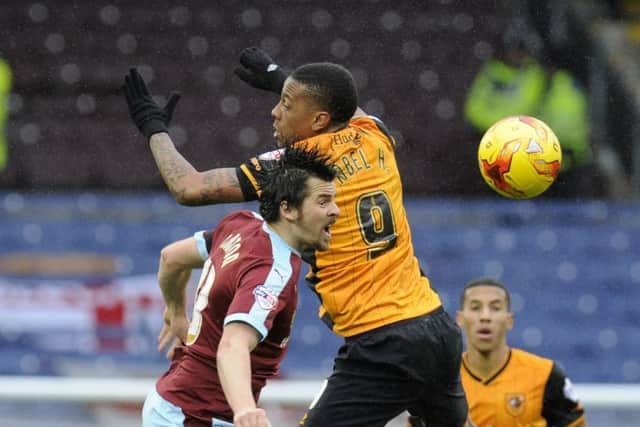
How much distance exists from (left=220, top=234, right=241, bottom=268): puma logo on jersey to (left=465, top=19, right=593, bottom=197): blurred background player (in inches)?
236

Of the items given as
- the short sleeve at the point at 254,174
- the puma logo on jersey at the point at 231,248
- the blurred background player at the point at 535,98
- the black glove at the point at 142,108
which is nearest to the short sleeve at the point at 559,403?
the short sleeve at the point at 254,174

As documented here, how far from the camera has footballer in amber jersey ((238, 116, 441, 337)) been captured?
14.6ft

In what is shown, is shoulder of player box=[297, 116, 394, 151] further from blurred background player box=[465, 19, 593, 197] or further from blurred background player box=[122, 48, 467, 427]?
blurred background player box=[465, 19, 593, 197]

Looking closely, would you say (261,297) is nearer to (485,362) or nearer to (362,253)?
(362,253)

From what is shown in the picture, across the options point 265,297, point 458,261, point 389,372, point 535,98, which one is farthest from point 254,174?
point 535,98

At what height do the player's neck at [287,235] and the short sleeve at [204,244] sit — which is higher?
the short sleeve at [204,244]

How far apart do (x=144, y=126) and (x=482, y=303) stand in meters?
2.15

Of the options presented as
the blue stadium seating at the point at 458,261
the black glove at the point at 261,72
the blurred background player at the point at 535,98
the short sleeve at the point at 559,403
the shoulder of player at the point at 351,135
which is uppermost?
the blurred background player at the point at 535,98

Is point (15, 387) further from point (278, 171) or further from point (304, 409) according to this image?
point (278, 171)

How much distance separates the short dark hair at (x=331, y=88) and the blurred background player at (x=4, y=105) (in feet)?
20.3

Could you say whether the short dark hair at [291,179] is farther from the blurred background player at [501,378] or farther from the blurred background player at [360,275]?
the blurred background player at [501,378]

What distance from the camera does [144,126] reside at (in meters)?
4.52

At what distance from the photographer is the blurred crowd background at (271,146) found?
9.23 meters

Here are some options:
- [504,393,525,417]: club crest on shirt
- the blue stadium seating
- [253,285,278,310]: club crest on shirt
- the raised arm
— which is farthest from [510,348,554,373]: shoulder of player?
the blue stadium seating
